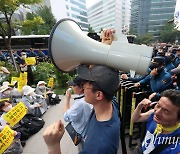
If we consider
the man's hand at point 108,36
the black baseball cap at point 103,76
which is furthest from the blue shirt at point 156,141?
the man's hand at point 108,36

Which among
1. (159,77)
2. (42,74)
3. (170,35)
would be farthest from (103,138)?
(170,35)

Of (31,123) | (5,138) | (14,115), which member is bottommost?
(31,123)

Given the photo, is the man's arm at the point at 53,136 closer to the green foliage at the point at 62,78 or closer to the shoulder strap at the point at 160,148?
the shoulder strap at the point at 160,148

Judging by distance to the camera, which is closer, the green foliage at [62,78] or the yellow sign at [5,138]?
the yellow sign at [5,138]

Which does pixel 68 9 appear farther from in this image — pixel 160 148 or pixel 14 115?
pixel 160 148

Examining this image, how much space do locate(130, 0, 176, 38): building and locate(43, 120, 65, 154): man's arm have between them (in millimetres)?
72706

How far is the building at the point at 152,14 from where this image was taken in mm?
68312

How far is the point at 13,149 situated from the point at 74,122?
1.92m

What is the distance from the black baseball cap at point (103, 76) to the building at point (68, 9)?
148ft

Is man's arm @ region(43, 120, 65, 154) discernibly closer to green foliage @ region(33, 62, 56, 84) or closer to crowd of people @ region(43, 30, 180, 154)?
crowd of people @ region(43, 30, 180, 154)

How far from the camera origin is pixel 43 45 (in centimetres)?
1538

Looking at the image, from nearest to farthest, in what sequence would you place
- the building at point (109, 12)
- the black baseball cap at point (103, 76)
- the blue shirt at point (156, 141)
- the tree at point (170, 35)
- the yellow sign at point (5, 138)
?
the black baseball cap at point (103, 76) < the blue shirt at point (156, 141) < the yellow sign at point (5, 138) < the tree at point (170, 35) < the building at point (109, 12)

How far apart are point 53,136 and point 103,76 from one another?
451mm

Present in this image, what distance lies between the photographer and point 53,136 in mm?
867
